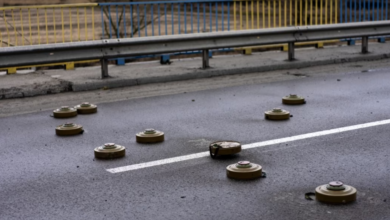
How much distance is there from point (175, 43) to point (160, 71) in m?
0.59

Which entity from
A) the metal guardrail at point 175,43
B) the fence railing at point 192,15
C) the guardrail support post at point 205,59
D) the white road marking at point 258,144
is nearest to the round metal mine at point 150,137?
the white road marking at point 258,144

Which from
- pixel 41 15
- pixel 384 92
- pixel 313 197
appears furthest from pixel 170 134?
pixel 41 15

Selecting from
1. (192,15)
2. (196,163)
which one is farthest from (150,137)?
(192,15)

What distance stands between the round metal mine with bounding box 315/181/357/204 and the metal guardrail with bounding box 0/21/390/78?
276 inches

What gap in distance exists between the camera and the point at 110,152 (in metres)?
5.97

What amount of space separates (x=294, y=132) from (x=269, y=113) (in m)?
0.80

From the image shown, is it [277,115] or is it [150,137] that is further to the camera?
[277,115]

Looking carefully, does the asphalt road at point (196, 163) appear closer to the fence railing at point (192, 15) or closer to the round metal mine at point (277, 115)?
the round metal mine at point (277, 115)

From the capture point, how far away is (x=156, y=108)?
29.1 feet

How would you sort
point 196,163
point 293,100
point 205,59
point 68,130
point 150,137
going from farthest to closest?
point 205,59
point 293,100
point 68,130
point 150,137
point 196,163

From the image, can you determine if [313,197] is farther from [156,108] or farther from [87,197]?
[156,108]

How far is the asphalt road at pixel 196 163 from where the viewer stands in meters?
4.52

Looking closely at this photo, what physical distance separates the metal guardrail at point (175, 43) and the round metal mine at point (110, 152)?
Result: 4.86 m

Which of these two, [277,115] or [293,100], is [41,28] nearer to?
[293,100]
